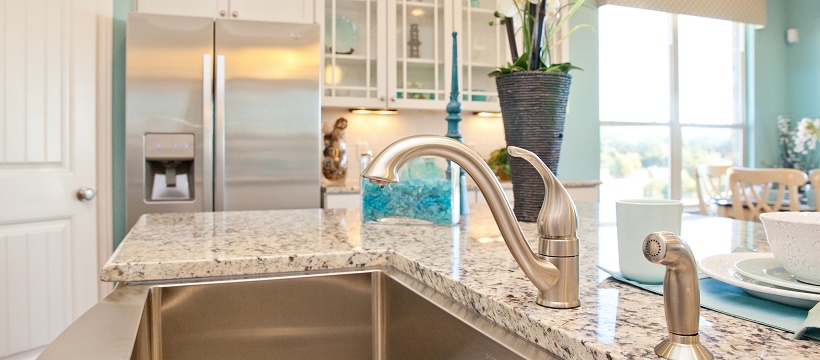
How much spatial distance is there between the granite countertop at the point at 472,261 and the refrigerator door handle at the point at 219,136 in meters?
1.16

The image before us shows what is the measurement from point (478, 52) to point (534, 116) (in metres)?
2.35

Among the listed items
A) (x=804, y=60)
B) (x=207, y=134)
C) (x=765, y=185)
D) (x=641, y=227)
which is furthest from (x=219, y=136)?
(x=804, y=60)

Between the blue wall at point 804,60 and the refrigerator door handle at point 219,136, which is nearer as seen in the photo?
the refrigerator door handle at point 219,136

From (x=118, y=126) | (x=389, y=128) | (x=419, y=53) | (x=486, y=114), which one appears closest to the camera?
(x=118, y=126)

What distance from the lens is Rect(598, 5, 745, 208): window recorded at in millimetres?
4383

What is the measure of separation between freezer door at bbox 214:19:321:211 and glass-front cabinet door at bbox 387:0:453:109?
641 mm

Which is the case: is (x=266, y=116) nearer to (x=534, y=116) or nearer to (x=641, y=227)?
(x=534, y=116)

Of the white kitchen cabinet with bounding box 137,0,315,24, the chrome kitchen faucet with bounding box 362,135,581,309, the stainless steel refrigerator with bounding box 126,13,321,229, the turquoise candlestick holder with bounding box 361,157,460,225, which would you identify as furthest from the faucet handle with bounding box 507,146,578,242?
the white kitchen cabinet with bounding box 137,0,315,24

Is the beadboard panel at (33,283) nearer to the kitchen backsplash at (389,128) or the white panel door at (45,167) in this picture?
the white panel door at (45,167)

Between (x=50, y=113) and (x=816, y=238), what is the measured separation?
2664 millimetres

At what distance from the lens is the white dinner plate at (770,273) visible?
504mm

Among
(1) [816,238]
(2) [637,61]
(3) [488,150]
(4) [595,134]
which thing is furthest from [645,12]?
(1) [816,238]

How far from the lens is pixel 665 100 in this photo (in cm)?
463

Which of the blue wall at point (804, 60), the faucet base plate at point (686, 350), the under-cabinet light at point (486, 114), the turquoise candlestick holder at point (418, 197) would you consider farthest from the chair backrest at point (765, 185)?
the faucet base plate at point (686, 350)
